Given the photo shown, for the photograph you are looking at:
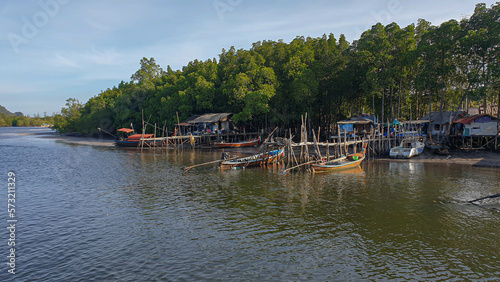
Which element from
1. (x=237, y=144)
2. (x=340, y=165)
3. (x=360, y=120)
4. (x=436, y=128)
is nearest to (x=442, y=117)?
(x=436, y=128)

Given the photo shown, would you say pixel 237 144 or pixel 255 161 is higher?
pixel 237 144

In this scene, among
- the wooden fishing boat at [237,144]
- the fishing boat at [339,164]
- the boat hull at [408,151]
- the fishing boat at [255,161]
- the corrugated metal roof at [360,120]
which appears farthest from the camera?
the wooden fishing boat at [237,144]

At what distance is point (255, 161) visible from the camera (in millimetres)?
31375

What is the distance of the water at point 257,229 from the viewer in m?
10.9

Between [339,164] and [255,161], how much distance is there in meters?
8.36

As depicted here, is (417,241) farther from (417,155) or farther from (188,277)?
(417,155)

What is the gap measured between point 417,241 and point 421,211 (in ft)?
14.1

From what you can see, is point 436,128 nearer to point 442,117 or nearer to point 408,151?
point 442,117

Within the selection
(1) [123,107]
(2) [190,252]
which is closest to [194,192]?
(2) [190,252]

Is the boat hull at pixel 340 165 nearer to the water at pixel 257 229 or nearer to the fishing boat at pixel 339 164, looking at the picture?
the fishing boat at pixel 339 164

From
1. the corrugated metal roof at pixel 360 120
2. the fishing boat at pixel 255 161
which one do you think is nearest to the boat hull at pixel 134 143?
the fishing boat at pixel 255 161

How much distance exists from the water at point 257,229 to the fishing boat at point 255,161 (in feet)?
15.5

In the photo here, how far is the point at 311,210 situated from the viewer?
17.2 meters

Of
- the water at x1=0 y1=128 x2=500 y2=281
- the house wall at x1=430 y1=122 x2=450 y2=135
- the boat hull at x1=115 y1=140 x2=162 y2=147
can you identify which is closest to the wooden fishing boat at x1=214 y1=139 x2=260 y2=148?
A: the boat hull at x1=115 y1=140 x2=162 y2=147
